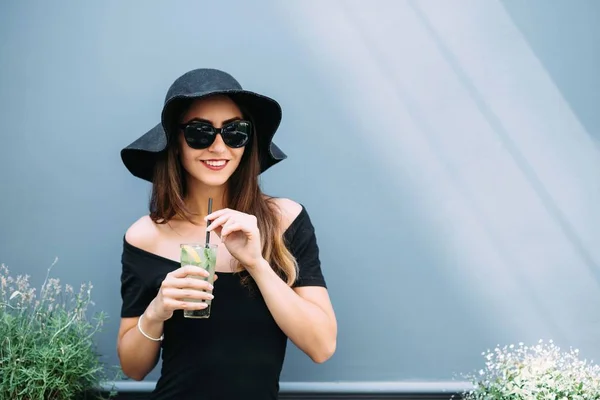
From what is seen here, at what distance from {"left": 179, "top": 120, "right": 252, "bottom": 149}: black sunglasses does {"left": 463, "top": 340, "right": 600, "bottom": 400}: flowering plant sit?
1236mm

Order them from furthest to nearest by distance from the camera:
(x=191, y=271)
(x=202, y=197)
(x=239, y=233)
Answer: (x=202, y=197), (x=239, y=233), (x=191, y=271)

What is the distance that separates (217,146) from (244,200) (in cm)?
24

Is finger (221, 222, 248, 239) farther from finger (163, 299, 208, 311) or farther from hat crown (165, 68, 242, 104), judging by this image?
hat crown (165, 68, 242, 104)

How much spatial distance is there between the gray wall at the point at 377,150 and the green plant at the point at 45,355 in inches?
11.8

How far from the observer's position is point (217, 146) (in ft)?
7.57

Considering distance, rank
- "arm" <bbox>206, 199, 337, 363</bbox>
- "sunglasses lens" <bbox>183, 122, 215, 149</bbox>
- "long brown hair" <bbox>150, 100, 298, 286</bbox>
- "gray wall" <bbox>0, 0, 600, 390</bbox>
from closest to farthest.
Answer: "arm" <bbox>206, 199, 337, 363</bbox> < "sunglasses lens" <bbox>183, 122, 215, 149</bbox> < "long brown hair" <bbox>150, 100, 298, 286</bbox> < "gray wall" <bbox>0, 0, 600, 390</bbox>

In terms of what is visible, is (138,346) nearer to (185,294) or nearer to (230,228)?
(185,294)

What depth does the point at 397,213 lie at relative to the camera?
9.87 feet

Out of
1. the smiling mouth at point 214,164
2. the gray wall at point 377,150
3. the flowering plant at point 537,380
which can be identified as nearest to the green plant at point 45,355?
the gray wall at point 377,150

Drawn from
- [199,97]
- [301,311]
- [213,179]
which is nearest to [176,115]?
[199,97]

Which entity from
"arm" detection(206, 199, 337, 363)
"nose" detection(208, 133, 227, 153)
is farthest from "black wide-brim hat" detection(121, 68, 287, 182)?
"arm" detection(206, 199, 337, 363)

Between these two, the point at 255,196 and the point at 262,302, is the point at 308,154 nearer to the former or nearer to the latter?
the point at 255,196

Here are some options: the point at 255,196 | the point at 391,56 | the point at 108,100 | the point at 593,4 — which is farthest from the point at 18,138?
the point at 593,4

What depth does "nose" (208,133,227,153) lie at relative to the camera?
2.31 m
